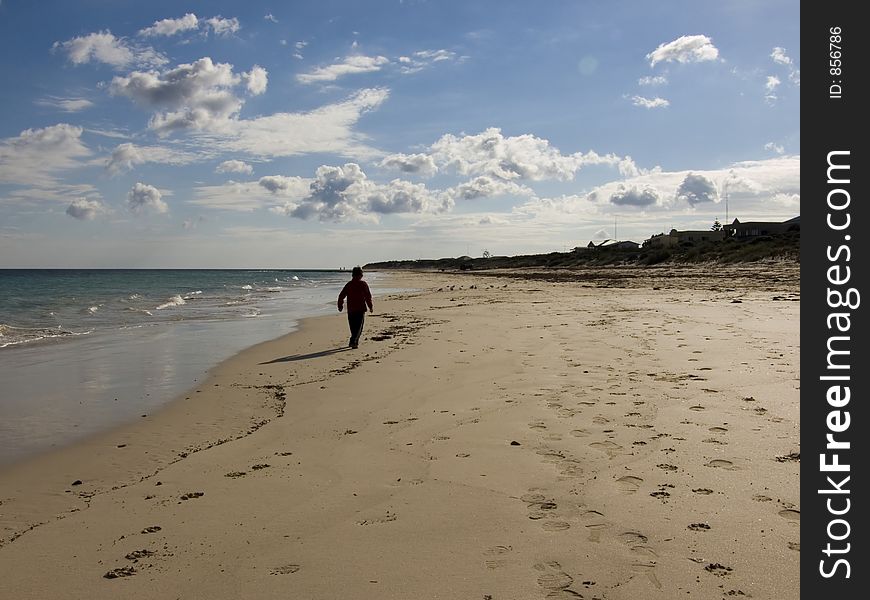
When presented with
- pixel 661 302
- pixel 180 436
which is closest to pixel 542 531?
pixel 180 436

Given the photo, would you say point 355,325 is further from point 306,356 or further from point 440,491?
point 440,491

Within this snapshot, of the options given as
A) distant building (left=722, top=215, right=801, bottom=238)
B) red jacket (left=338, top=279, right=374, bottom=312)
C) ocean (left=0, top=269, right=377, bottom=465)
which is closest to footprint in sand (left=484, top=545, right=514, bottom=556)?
ocean (left=0, top=269, right=377, bottom=465)

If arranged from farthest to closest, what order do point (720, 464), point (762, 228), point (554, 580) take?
point (762, 228) < point (720, 464) < point (554, 580)

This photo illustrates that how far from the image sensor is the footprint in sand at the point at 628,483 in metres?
4.21

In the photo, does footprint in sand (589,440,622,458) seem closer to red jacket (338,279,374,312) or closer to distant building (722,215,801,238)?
red jacket (338,279,374,312)

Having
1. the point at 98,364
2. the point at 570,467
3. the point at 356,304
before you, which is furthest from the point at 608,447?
the point at 98,364

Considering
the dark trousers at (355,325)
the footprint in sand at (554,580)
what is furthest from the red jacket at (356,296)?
the footprint in sand at (554,580)

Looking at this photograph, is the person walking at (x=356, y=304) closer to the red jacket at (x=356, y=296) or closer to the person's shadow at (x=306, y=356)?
the red jacket at (x=356, y=296)

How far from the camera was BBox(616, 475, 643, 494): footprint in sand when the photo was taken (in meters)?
4.21
